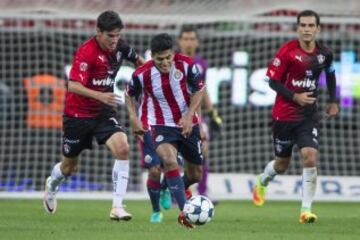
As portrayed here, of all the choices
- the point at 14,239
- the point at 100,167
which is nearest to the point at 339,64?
the point at 100,167

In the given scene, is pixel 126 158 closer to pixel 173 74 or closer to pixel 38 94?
pixel 173 74

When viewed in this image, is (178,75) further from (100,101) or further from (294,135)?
(294,135)

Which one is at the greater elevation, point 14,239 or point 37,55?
point 37,55

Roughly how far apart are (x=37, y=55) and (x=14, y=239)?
8.96 m

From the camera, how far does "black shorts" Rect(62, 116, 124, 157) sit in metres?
11.7

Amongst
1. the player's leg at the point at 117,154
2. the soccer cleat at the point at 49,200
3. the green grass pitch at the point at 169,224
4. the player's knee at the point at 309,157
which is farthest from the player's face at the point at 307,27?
the soccer cleat at the point at 49,200

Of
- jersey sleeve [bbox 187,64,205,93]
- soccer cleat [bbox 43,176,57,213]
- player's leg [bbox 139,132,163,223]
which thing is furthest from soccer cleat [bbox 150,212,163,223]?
soccer cleat [bbox 43,176,57,213]

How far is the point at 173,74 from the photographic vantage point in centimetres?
1134

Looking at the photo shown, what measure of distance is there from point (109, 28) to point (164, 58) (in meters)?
0.69

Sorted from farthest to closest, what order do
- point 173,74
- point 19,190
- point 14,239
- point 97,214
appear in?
1. point 19,190
2. point 97,214
3. point 173,74
4. point 14,239

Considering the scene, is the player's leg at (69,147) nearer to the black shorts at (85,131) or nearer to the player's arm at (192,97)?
the black shorts at (85,131)

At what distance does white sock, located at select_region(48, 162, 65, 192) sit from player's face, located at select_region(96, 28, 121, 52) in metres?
1.60

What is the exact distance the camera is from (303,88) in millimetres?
12180

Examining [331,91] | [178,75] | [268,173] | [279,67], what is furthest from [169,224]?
[268,173]
